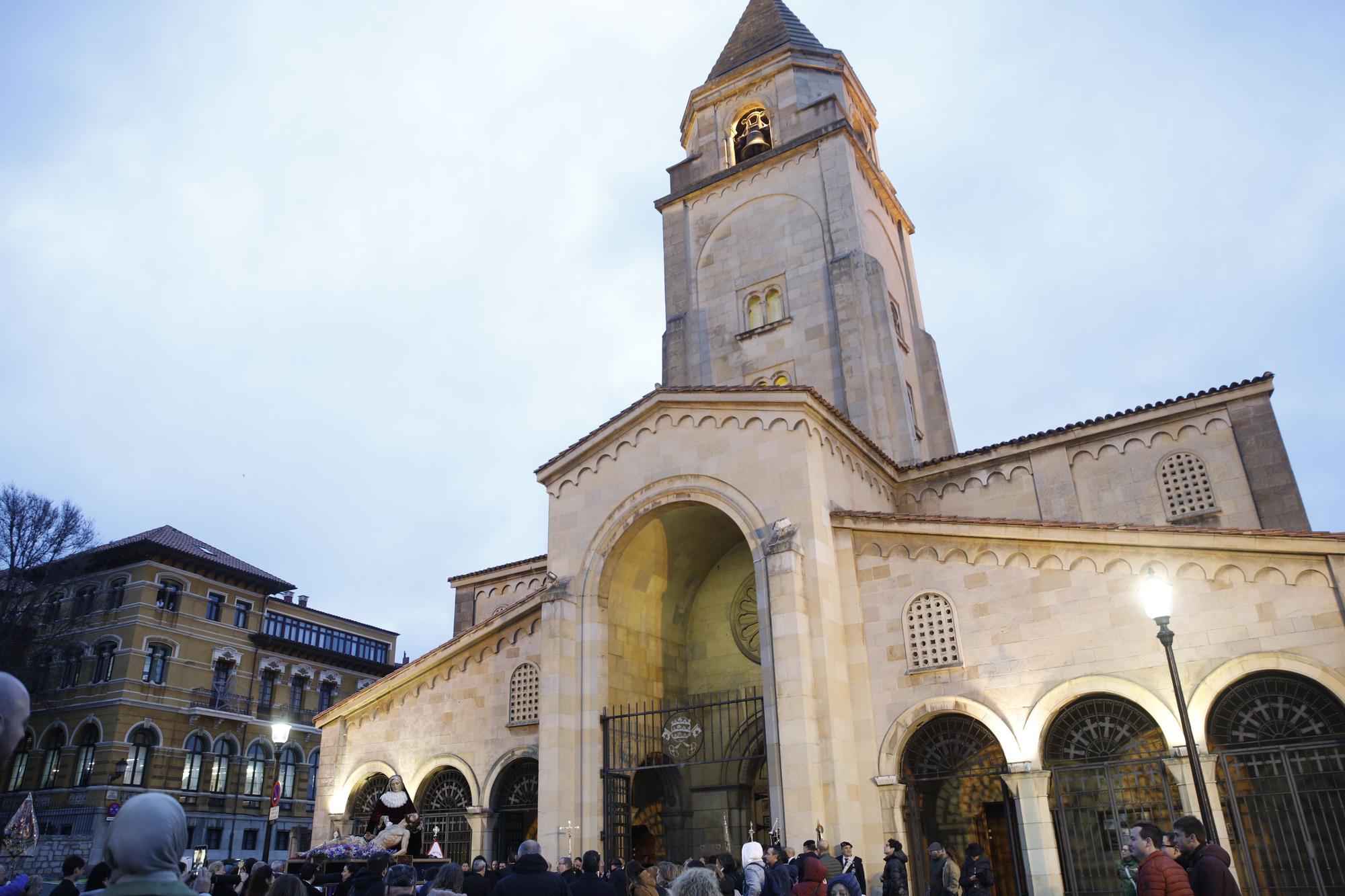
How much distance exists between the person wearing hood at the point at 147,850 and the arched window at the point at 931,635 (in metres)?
15.0

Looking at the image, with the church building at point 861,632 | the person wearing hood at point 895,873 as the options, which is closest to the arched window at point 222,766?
the church building at point 861,632

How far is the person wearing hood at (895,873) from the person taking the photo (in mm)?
12531

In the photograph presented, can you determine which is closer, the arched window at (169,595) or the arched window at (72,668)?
the arched window at (72,668)

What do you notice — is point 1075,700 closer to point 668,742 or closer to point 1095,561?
point 1095,561

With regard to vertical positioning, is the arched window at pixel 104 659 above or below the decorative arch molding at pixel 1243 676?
above

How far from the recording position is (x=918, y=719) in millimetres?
16453

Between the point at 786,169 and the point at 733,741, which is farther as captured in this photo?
the point at 786,169

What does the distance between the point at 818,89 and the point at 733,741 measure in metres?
21.5

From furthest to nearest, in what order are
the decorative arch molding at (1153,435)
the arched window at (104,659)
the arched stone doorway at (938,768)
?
1. the arched window at (104,659)
2. the decorative arch molding at (1153,435)
3. the arched stone doorway at (938,768)

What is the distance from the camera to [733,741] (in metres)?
19.2

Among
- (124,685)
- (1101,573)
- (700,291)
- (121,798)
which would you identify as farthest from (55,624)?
(1101,573)

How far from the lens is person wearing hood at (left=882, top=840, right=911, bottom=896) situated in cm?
1253

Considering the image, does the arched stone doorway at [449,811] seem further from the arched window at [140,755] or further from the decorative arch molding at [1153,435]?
the arched window at [140,755]

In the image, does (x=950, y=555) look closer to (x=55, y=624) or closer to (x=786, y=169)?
(x=786, y=169)
